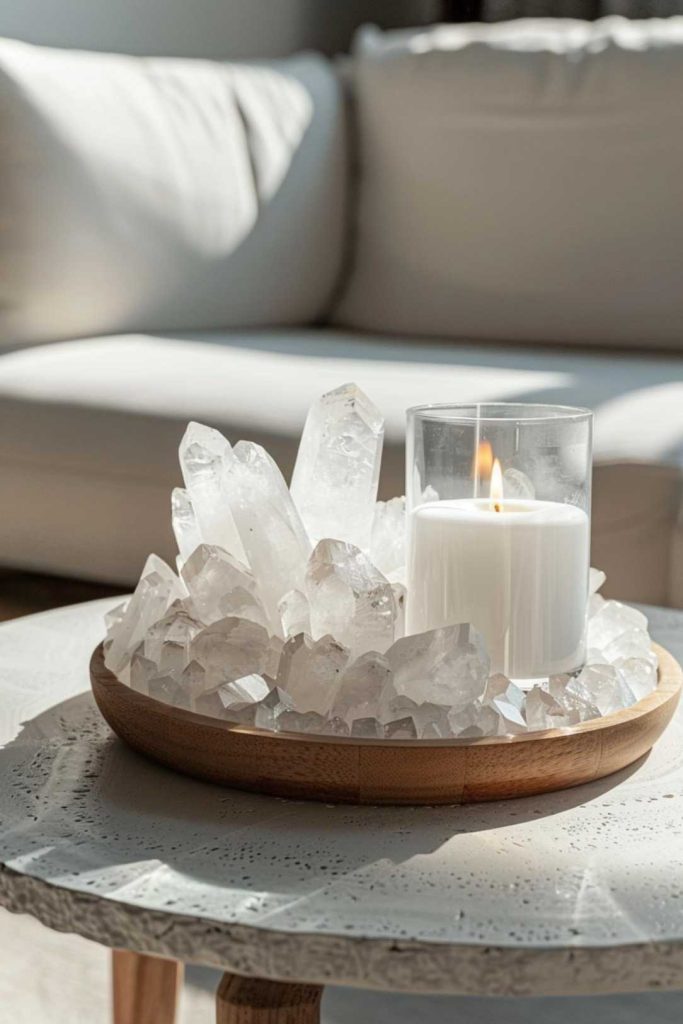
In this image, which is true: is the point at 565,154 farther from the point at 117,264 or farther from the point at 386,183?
the point at 117,264

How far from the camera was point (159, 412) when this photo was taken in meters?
1.61

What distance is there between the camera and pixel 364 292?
230 centimetres

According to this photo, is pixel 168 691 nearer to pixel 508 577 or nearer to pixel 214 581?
pixel 214 581

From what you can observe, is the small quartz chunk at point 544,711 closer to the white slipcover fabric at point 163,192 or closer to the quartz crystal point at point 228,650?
the quartz crystal point at point 228,650

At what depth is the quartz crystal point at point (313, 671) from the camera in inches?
23.1

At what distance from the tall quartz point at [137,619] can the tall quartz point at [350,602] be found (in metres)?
0.09

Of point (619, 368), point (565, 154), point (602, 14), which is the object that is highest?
point (602, 14)

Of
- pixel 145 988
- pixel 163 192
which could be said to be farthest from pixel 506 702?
pixel 163 192

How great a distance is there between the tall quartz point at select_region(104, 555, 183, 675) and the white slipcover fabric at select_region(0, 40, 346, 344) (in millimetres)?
1304

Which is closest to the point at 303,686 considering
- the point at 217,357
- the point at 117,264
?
the point at 217,357

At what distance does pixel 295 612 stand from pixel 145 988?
1.18 feet

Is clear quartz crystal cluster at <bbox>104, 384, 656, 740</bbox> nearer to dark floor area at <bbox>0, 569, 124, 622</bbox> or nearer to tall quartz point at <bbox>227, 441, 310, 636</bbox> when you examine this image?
tall quartz point at <bbox>227, 441, 310, 636</bbox>

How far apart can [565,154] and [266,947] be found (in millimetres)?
1814

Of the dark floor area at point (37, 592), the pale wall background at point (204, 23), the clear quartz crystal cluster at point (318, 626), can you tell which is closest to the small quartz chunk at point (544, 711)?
the clear quartz crystal cluster at point (318, 626)
